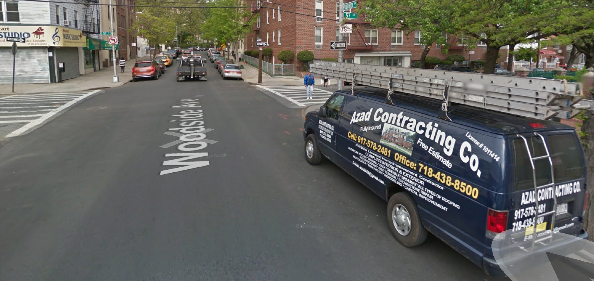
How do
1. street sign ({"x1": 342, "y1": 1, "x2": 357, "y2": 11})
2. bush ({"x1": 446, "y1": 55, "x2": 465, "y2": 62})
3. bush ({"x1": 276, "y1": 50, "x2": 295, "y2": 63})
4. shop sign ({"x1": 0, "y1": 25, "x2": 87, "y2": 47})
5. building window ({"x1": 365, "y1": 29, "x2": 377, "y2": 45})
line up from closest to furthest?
1. street sign ({"x1": 342, "y1": 1, "x2": 357, "y2": 11})
2. shop sign ({"x1": 0, "y1": 25, "x2": 87, "y2": 47})
3. bush ({"x1": 276, "y1": 50, "x2": 295, "y2": 63})
4. building window ({"x1": 365, "y1": 29, "x2": 377, "y2": 45})
5. bush ({"x1": 446, "y1": 55, "x2": 465, "y2": 62})

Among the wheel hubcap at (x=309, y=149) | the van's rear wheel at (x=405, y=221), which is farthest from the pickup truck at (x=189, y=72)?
the van's rear wheel at (x=405, y=221)

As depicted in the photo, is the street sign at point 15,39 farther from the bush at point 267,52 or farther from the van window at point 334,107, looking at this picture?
the van window at point 334,107

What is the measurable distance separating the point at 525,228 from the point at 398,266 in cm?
146

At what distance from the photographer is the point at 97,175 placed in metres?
8.20

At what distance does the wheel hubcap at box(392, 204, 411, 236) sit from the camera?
17.8 feet

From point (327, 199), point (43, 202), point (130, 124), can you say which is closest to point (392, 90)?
point (327, 199)

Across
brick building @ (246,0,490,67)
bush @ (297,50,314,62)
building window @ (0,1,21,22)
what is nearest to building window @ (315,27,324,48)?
brick building @ (246,0,490,67)

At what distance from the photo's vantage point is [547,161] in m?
4.22

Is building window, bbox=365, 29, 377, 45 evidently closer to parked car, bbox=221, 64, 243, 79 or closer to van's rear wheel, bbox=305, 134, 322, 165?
parked car, bbox=221, 64, 243, 79

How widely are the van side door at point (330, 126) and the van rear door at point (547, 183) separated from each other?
3.79 metres

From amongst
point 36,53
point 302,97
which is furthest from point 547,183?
point 36,53

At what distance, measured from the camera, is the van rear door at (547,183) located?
4.11 meters

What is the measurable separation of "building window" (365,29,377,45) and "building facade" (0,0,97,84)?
2536 centimetres

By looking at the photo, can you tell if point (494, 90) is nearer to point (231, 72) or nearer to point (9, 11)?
point (231, 72)
